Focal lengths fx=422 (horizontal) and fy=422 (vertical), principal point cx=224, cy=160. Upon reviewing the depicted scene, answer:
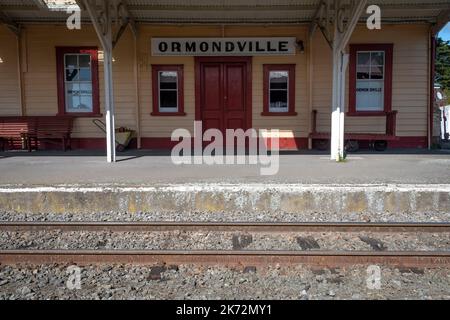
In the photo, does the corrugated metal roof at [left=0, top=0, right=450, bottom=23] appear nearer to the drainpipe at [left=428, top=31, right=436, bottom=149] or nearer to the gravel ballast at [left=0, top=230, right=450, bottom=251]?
the drainpipe at [left=428, top=31, right=436, bottom=149]

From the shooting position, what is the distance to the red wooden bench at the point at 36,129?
12562 mm

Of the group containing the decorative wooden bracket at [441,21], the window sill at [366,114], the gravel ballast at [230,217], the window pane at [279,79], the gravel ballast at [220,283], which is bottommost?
the gravel ballast at [220,283]

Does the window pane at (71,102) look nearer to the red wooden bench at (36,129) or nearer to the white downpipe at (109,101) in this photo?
the red wooden bench at (36,129)

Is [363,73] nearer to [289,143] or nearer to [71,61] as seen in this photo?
[289,143]

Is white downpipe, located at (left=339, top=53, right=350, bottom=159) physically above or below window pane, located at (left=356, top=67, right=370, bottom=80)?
below

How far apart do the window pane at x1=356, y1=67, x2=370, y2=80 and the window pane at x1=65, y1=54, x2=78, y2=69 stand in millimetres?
8523

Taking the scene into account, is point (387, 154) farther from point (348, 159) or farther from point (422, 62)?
point (422, 62)

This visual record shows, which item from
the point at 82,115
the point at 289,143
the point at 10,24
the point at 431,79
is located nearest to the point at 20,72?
the point at 10,24

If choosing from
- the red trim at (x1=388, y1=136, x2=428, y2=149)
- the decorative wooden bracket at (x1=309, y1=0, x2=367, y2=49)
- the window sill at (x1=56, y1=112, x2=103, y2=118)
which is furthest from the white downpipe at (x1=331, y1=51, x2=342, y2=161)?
the window sill at (x1=56, y1=112, x2=103, y2=118)

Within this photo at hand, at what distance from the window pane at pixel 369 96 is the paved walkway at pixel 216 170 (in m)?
1.98

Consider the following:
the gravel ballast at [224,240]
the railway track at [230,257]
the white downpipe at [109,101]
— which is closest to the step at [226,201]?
the gravel ballast at [224,240]

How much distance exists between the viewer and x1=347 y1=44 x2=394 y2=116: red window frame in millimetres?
12487
